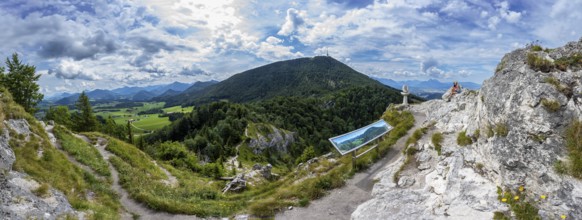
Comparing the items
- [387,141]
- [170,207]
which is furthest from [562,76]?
[170,207]

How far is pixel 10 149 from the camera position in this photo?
13305mm

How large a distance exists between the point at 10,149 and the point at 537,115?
22270 mm

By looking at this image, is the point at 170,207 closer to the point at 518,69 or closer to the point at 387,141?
the point at 387,141

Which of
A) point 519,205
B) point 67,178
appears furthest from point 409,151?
point 67,178

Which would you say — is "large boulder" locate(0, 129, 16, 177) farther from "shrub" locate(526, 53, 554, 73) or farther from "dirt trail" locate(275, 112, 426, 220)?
"shrub" locate(526, 53, 554, 73)

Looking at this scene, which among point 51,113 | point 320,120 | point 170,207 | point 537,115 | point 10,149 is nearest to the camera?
point 537,115

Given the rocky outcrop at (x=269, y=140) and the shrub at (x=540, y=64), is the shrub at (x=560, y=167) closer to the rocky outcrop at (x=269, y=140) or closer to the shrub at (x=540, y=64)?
the shrub at (x=540, y=64)

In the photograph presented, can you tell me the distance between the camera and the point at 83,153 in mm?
21000

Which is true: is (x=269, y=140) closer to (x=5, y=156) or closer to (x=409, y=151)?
(x=409, y=151)

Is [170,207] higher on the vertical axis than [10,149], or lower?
lower

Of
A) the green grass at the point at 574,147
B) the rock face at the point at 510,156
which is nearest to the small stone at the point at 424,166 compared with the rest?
the rock face at the point at 510,156

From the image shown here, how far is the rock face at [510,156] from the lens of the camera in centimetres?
846

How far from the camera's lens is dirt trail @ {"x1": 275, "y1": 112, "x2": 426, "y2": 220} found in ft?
45.2

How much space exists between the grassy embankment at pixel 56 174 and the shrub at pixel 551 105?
1820cm
